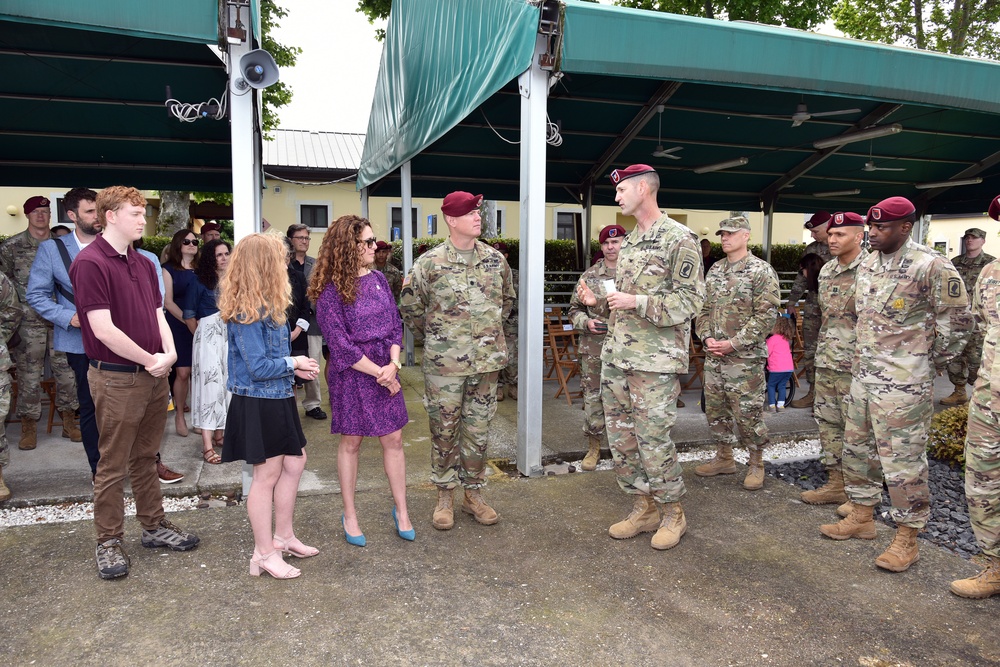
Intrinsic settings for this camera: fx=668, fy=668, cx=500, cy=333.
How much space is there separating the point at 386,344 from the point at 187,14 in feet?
7.40

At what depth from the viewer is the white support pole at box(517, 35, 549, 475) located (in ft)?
15.0

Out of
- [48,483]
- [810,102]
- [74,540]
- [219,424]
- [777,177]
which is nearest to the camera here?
[74,540]

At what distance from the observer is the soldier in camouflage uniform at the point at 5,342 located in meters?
4.16

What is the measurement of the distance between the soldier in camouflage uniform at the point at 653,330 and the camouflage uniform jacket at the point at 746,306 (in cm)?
101

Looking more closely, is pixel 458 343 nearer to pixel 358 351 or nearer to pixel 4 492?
pixel 358 351

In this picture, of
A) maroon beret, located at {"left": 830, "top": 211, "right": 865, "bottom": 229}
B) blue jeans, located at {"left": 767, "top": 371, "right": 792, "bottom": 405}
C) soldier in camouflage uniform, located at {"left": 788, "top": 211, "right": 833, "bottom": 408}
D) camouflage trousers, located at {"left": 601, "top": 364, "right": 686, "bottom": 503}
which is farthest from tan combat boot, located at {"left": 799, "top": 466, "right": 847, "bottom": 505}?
soldier in camouflage uniform, located at {"left": 788, "top": 211, "right": 833, "bottom": 408}

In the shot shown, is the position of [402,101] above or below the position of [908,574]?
above

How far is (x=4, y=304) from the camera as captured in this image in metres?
4.56

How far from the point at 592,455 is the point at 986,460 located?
257 cm

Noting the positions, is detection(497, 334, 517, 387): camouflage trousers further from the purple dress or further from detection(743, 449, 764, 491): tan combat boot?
the purple dress

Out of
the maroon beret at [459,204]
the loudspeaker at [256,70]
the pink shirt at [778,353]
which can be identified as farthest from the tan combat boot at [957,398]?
the loudspeaker at [256,70]

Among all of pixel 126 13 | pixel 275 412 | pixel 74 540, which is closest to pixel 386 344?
pixel 275 412

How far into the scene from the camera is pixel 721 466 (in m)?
4.94

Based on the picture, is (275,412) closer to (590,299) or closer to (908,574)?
(590,299)
